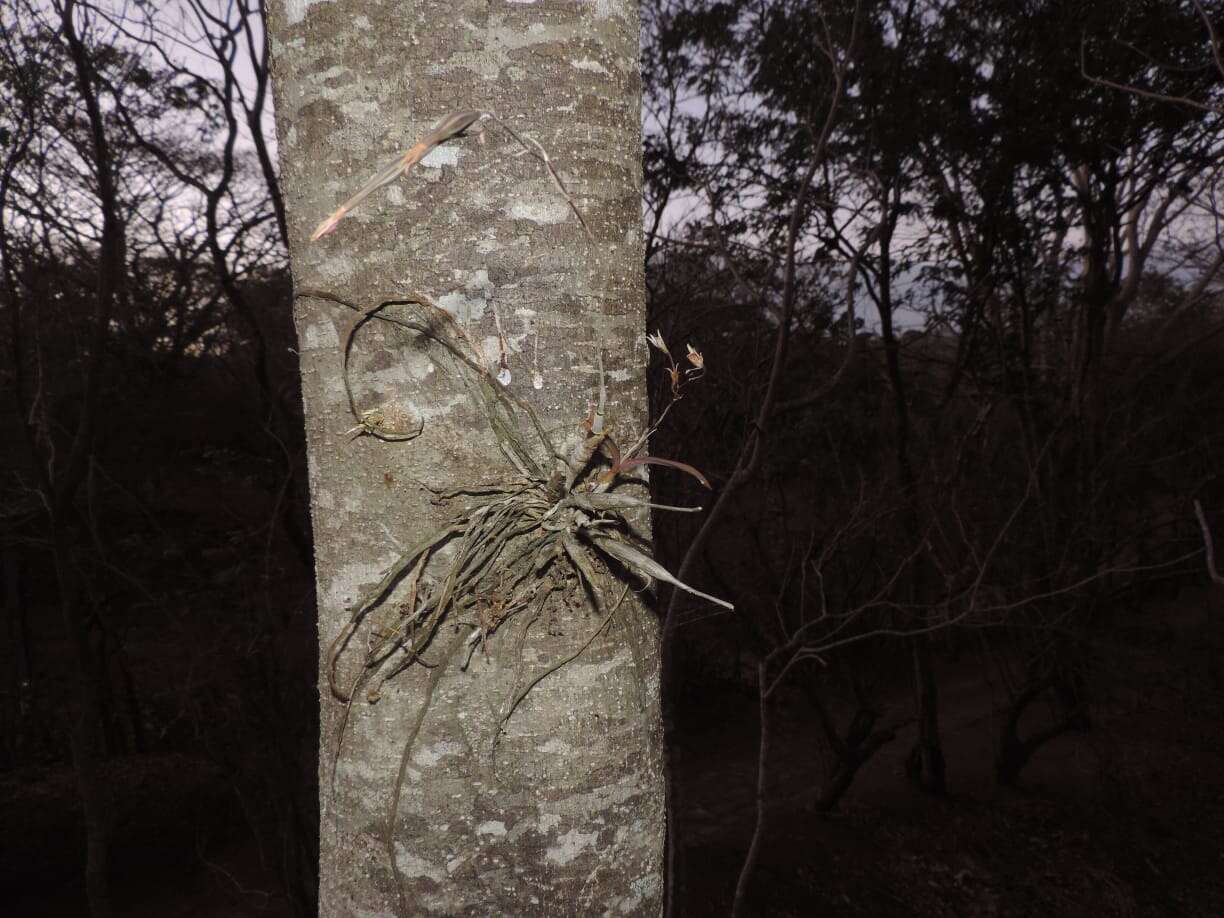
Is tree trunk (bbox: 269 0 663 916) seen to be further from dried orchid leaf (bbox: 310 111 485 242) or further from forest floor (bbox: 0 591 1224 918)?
forest floor (bbox: 0 591 1224 918)

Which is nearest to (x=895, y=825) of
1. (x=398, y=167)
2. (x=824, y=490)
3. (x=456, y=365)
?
(x=824, y=490)

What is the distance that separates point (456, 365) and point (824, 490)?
719cm

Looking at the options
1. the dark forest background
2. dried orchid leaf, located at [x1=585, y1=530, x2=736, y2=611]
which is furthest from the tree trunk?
the dark forest background

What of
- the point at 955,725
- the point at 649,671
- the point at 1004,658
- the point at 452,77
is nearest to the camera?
the point at 452,77

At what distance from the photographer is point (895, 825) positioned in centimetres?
684

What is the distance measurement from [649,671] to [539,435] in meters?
0.29

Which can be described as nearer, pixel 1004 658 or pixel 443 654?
pixel 443 654

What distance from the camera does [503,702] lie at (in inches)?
32.2

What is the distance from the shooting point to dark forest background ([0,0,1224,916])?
17.8 ft

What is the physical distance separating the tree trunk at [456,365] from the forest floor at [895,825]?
502cm

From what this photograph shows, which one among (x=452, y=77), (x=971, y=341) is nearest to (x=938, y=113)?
(x=971, y=341)

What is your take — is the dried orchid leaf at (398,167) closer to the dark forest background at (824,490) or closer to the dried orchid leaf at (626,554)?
the dried orchid leaf at (626,554)

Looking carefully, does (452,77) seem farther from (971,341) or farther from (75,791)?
(75,791)

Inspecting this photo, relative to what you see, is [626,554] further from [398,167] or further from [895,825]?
[895,825]
